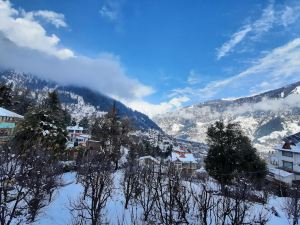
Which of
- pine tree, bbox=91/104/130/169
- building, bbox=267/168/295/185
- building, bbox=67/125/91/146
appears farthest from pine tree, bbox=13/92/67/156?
building, bbox=67/125/91/146

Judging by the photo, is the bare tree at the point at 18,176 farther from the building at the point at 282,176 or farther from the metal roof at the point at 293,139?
the metal roof at the point at 293,139

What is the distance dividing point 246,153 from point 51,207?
27.6 meters

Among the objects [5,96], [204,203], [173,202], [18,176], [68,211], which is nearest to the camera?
[18,176]

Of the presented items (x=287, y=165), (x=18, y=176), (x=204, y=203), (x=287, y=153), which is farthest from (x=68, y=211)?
(x=287, y=153)

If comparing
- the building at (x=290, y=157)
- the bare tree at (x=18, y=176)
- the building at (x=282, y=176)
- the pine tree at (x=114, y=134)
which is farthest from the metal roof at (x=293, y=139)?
the bare tree at (x=18, y=176)

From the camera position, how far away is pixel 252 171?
38.9 meters

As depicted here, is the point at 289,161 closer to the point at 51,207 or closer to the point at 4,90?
the point at 51,207

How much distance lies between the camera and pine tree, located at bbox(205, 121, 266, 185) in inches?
1515

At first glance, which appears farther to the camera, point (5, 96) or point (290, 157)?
point (5, 96)

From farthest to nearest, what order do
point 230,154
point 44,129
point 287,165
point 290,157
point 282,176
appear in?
point 287,165 → point 290,157 → point 282,176 → point 230,154 → point 44,129

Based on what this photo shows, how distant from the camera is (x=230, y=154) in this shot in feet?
126

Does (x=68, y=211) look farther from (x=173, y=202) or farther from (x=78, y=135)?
(x=78, y=135)

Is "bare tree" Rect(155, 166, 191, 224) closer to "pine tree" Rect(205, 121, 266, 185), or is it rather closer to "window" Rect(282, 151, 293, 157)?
"pine tree" Rect(205, 121, 266, 185)

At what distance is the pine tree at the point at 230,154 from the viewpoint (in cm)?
3847
